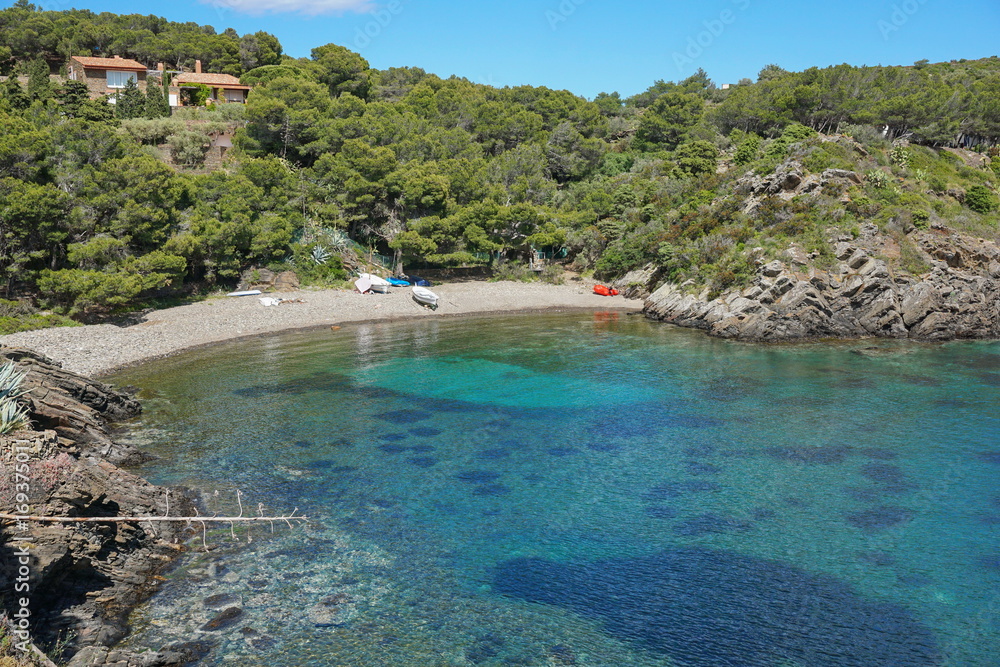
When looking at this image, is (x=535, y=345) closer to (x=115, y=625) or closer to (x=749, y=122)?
(x=115, y=625)

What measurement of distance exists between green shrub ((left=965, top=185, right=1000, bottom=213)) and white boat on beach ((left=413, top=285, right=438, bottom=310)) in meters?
42.1

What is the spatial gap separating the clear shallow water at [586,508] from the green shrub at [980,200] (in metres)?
23.6

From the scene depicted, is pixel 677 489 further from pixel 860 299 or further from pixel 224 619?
pixel 860 299

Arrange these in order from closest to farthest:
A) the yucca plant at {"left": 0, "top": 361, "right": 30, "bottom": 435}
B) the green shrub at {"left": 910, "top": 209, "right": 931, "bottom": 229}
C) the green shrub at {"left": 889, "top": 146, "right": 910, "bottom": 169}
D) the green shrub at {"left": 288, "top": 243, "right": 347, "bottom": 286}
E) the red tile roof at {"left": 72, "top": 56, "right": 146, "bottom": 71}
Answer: the yucca plant at {"left": 0, "top": 361, "right": 30, "bottom": 435} < the green shrub at {"left": 910, "top": 209, "right": 931, "bottom": 229} < the green shrub at {"left": 288, "top": 243, "right": 347, "bottom": 286} < the green shrub at {"left": 889, "top": 146, "right": 910, "bottom": 169} < the red tile roof at {"left": 72, "top": 56, "right": 146, "bottom": 71}

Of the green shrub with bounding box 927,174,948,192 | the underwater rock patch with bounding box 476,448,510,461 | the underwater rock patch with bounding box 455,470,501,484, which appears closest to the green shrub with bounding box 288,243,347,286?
the underwater rock patch with bounding box 476,448,510,461

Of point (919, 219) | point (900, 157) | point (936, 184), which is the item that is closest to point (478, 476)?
point (919, 219)

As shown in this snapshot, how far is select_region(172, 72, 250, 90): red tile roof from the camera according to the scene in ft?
243

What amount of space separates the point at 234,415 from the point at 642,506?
1555cm

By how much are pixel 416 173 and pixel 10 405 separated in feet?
126

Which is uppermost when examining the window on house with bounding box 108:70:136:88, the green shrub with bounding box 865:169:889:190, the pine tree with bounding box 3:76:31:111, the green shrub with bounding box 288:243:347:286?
the window on house with bounding box 108:70:136:88

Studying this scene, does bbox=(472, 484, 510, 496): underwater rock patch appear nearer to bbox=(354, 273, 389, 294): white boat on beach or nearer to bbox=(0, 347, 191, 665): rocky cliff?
bbox=(0, 347, 191, 665): rocky cliff

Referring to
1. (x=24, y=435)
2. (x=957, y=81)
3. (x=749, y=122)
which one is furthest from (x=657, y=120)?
(x=24, y=435)

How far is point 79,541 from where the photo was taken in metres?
12.6

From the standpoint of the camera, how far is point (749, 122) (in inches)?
2813
